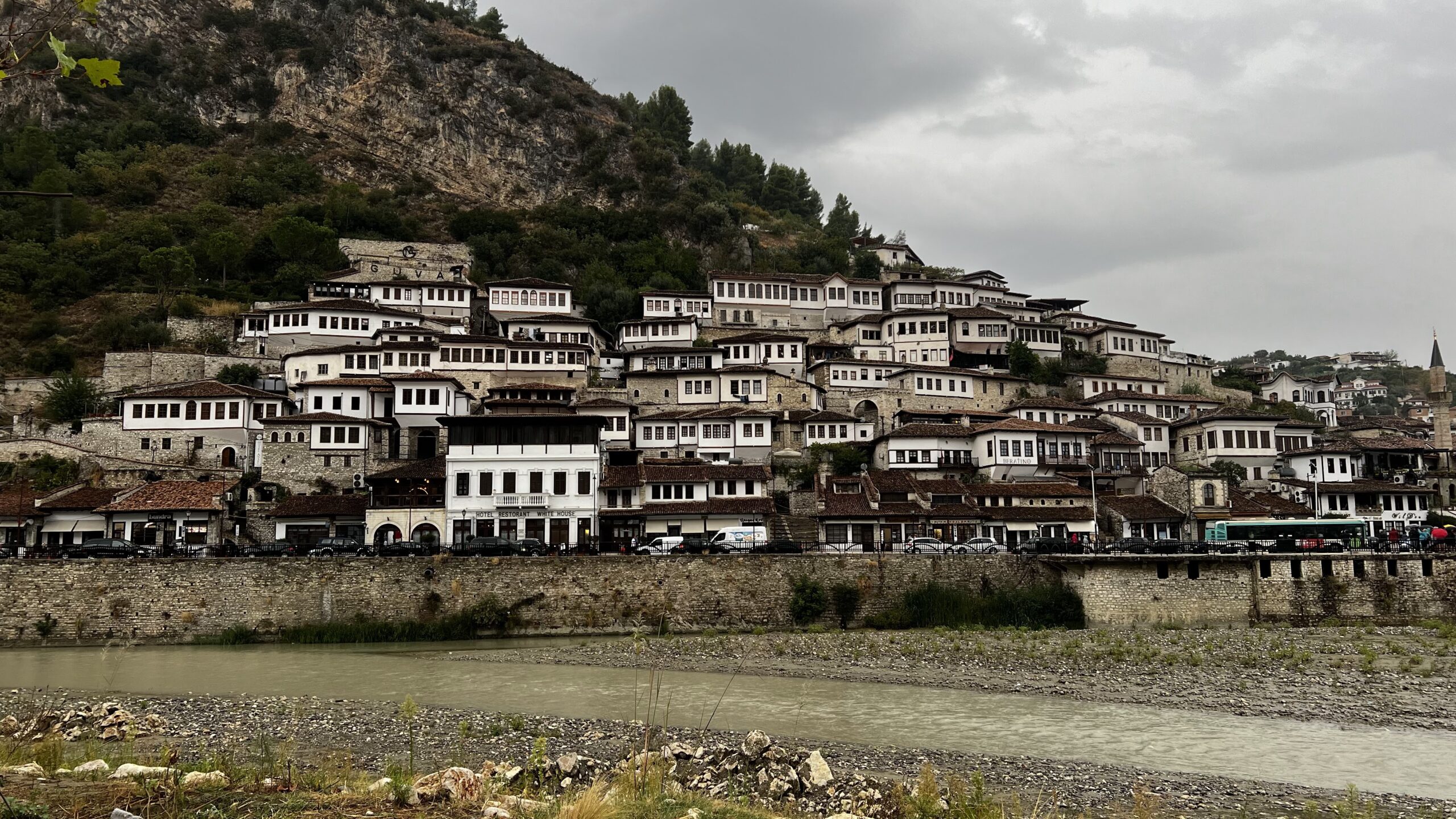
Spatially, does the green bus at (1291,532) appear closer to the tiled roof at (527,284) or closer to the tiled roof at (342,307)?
the tiled roof at (527,284)

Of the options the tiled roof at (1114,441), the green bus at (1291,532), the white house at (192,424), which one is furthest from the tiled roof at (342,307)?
the green bus at (1291,532)

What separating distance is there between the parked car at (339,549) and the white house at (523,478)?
426cm

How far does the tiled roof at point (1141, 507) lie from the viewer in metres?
45.7

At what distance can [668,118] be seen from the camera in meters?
131

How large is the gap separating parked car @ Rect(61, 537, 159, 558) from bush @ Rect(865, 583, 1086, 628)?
28782mm

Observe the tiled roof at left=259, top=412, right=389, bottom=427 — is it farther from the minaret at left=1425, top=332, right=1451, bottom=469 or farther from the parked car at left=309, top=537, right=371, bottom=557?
the minaret at left=1425, top=332, right=1451, bottom=469

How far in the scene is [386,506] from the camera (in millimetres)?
41469

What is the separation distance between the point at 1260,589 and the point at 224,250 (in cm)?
7382

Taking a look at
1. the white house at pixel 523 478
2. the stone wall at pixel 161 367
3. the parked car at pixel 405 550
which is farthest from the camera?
→ the stone wall at pixel 161 367

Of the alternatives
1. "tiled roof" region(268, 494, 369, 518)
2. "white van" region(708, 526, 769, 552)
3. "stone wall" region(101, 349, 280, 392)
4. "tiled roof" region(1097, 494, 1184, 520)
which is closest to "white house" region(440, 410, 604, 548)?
"tiled roof" region(268, 494, 369, 518)

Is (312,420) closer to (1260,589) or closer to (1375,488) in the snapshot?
(1260,589)

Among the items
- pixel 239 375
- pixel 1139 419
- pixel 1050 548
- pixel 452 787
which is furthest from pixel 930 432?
pixel 452 787

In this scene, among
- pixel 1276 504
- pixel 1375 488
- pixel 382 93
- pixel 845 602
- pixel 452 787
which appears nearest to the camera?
pixel 452 787

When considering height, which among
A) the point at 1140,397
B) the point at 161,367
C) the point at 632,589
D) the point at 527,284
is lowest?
the point at 632,589
